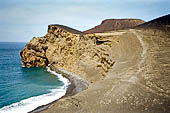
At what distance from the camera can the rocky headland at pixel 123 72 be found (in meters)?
11.6

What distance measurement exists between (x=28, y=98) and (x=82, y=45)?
745 inches

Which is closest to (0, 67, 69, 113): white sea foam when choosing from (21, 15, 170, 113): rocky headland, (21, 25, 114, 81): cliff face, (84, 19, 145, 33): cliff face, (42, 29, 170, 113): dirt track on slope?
(21, 15, 170, 113): rocky headland

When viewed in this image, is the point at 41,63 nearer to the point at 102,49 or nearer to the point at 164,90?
the point at 102,49

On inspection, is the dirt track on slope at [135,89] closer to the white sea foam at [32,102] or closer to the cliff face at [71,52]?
the cliff face at [71,52]

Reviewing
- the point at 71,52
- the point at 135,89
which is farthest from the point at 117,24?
the point at 135,89

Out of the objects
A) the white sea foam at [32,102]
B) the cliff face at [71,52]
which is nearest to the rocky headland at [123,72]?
the cliff face at [71,52]

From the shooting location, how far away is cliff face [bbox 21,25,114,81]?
2867 centimetres

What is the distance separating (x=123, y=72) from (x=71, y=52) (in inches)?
1146

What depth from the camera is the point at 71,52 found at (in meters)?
44.0

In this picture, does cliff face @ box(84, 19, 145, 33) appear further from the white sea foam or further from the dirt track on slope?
the dirt track on slope

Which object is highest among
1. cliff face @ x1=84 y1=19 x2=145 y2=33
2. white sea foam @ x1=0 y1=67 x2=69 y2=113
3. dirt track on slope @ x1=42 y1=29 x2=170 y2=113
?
cliff face @ x1=84 y1=19 x2=145 y2=33

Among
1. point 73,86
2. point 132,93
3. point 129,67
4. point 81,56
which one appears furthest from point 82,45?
point 132,93

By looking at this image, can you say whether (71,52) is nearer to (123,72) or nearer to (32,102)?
(32,102)

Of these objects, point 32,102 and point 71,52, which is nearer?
point 32,102
